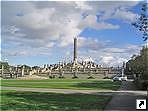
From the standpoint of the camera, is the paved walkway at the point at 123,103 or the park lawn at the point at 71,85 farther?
the park lawn at the point at 71,85

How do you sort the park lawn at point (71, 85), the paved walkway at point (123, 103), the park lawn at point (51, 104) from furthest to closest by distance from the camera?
the park lawn at point (71, 85) < the paved walkway at point (123, 103) < the park lawn at point (51, 104)

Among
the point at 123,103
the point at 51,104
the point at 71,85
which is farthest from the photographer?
the point at 71,85

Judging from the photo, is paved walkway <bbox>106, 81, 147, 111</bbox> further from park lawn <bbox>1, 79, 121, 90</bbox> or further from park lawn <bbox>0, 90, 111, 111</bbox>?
park lawn <bbox>1, 79, 121, 90</bbox>

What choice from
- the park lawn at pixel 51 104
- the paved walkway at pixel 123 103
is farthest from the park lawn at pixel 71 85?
the park lawn at pixel 51 104

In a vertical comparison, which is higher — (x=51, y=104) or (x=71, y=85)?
(x=51, y=104)

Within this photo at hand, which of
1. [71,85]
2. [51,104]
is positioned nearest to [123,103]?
[51,104]

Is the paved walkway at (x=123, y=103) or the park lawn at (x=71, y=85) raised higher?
the paved walkway at (x=123, y=103)

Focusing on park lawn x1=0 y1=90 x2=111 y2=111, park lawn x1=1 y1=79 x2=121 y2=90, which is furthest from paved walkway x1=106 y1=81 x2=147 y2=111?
park lawn x1=1 y1=79 x2=121 y2=90

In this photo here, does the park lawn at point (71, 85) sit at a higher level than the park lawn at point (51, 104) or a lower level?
lower

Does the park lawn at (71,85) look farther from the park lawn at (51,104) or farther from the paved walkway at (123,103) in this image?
the park lawn at (51,104)

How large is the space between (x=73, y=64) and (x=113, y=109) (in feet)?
392

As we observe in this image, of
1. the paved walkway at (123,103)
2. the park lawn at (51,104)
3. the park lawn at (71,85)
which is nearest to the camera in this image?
the park lawn at (51,104)

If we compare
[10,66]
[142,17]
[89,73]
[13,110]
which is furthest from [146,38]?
[10,66]

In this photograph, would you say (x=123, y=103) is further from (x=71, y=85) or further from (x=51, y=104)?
(x=71, y=85)
